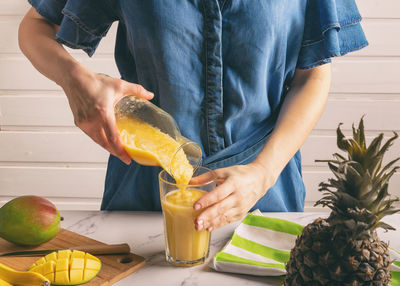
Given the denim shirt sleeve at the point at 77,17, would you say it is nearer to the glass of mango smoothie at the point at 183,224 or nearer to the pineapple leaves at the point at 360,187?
the glass of mango smoothie at the point at 183,224

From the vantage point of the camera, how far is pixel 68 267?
0.89 meters

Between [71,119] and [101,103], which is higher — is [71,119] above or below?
below

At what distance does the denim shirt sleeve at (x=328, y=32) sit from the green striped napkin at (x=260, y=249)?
0.47 meters

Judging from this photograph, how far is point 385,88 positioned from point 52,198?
2.21 m

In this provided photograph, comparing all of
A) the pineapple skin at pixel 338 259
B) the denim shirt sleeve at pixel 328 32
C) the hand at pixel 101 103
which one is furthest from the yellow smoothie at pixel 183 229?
the denim shirt sleeve at pixel 328 32

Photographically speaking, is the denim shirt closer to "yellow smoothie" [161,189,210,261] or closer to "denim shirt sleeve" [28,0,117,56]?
"denim shirt sleeve" [28,0,117,56]

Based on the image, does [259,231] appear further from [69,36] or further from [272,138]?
[69,36]

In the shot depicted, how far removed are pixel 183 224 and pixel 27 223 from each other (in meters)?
0.37

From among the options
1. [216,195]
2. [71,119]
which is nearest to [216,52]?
[216,195]

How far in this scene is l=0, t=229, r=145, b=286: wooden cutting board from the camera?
94 cm

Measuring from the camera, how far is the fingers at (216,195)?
946 mm

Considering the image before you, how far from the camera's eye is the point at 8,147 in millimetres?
2771

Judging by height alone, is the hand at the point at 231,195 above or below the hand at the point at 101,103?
below

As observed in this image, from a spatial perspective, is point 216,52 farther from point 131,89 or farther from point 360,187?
point 360,187
